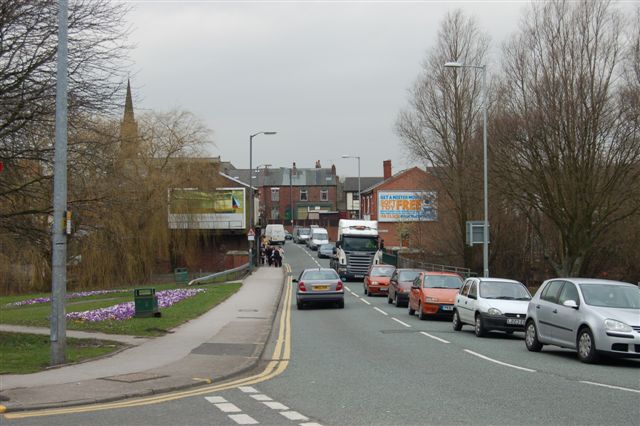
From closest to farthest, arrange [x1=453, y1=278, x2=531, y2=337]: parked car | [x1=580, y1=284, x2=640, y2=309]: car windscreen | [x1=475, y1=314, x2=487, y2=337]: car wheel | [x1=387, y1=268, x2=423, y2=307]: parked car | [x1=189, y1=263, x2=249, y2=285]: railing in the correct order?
[x1=580, y1=284, x2=640, y2=309]: car windscreen → [x1=453, y1=278, x2=531, y2=337]: parked car → [x1=475, y1=314, x2=487, y2=337]: car wheel → [x1=387, y1=268, x2=423, y2=307]: parked car → [x1=189, y1=263, x2=249, y2=285]: railing

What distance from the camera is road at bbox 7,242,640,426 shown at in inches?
343

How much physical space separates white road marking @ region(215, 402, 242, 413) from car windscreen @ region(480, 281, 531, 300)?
37.9ft

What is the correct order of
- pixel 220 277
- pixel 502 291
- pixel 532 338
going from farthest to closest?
pixel 220 277 → pixel 502 291 → pixel 532 338

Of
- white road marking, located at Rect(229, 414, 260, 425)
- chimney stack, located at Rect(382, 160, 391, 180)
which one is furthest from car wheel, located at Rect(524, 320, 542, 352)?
chimney stack, located at Rect(382, 160, 391, 180)

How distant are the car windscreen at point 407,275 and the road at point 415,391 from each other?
12.9 metres

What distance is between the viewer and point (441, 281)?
25594mm

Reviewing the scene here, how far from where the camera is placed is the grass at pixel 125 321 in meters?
20.0

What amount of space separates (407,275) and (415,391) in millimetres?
20800

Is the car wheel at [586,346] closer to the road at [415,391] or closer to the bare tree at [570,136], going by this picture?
the road at [415,391]

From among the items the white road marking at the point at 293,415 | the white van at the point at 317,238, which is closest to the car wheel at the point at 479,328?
the white road marking at the point at 293,415

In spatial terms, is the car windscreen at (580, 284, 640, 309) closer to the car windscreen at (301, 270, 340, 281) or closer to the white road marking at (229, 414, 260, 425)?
the white road marking at (229, 414, 260, 425)

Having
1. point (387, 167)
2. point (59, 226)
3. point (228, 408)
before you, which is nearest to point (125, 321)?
point (59, 226)

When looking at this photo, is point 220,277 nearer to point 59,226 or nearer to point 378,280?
point 378,280

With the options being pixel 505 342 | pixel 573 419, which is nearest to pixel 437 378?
pixel 573 419
